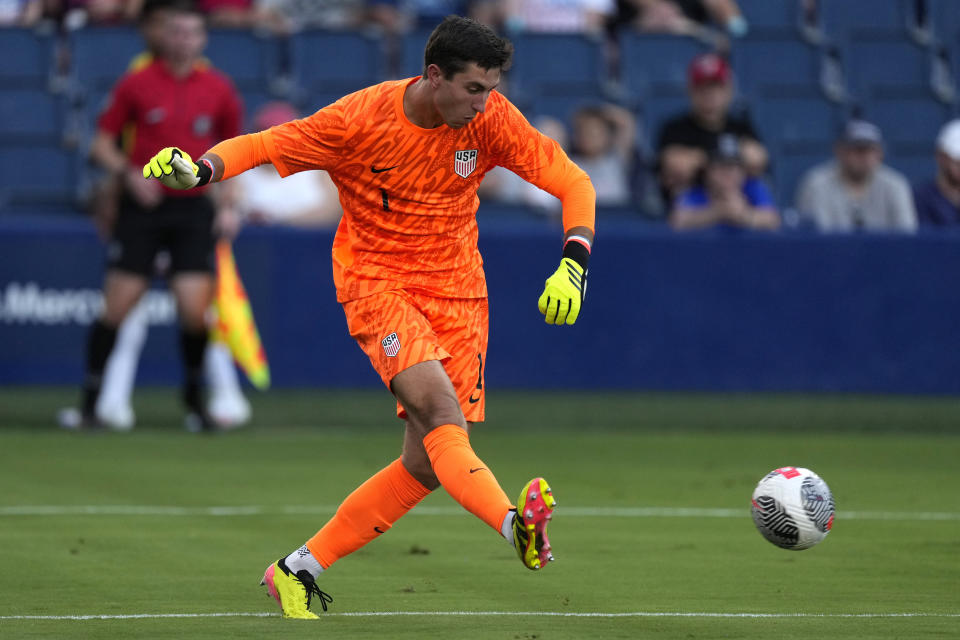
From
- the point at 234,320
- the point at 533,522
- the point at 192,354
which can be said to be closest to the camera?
the point at 533,522

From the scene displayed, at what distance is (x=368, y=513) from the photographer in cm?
574

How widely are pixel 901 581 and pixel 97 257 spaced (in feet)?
26.3

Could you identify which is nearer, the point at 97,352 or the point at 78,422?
the point at 97,352

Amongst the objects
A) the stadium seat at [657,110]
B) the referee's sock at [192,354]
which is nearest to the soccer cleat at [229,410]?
the referee's sock at [192,354]

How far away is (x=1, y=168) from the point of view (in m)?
15.0

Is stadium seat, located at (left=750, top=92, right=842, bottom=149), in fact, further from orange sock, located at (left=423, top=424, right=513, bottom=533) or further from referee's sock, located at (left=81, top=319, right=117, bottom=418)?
orange sock, located at (left=423, top=424, right=513, bottom=533)

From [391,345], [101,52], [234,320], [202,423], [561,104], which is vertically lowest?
[202,423]

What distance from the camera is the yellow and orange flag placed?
1212cm

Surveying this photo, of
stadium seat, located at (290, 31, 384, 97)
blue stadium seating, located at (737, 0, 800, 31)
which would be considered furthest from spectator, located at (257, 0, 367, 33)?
blue stadium seating, located at (737, 0, 800, 31)

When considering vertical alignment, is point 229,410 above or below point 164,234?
below

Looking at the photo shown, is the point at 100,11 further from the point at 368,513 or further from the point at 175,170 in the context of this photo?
the point at 368,513

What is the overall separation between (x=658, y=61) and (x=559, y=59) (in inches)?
39.5

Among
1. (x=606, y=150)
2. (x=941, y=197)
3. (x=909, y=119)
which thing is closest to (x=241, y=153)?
(x=606, y=150)

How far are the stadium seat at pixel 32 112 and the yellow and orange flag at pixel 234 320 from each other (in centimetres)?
371
